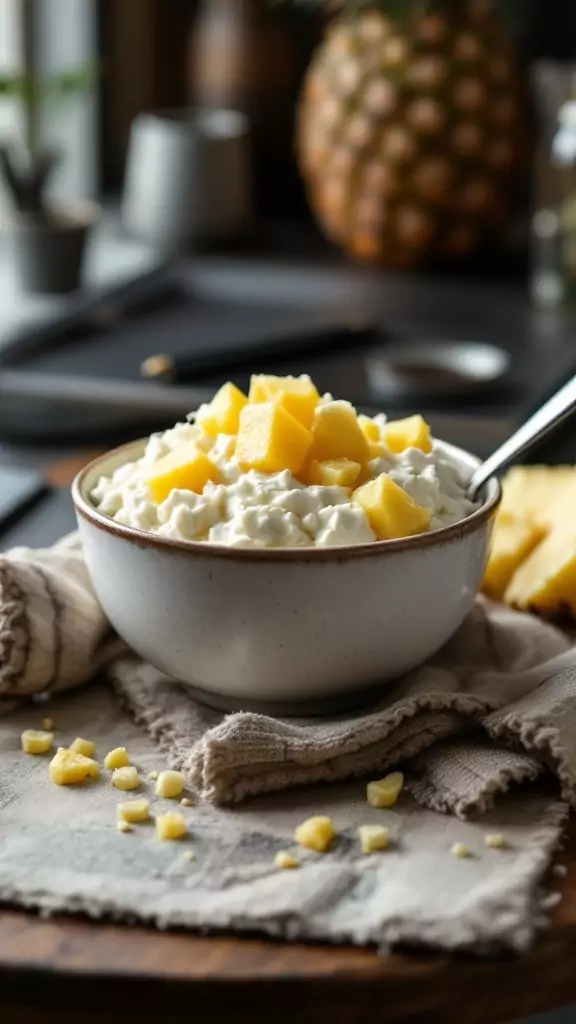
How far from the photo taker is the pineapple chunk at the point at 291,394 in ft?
3.27

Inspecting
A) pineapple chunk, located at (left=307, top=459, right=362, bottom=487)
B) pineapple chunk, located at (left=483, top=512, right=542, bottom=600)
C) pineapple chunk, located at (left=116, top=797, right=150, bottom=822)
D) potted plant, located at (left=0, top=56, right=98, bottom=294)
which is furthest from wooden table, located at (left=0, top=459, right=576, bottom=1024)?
potted plant, located at (left=0, top=56, right=98, bottom=294)

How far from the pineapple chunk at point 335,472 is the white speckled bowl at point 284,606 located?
7 centimetres

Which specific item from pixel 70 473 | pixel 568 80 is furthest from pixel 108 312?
pixel 568 80

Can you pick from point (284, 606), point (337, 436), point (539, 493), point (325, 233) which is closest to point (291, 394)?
point (337, 436)

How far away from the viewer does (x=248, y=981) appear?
0.71 meters

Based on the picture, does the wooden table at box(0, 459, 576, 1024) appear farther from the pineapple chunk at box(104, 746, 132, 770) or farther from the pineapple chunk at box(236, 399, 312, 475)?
the pineapple chunk at box(236, 399, 312, 475)

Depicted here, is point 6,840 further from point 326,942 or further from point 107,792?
point 326,942

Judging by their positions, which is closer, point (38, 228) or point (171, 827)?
point (171, 827)

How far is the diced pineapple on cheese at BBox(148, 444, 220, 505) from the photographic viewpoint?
0.97m

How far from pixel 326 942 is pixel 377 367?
1.11m

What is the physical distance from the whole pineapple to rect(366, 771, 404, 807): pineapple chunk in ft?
5.24

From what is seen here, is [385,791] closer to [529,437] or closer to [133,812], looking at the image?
[133,812]

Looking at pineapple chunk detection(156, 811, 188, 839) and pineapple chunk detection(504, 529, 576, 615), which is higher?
pineapple chunk detection(156, 811, 188, 839)

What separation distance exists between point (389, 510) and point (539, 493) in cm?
42
